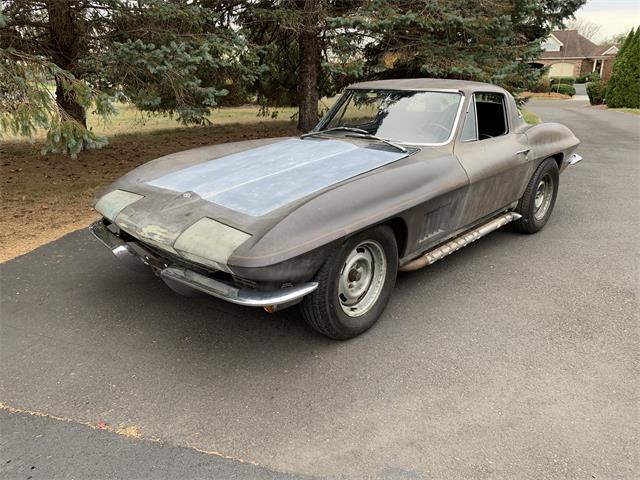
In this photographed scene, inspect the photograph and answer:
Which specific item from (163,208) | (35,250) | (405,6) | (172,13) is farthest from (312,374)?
(405,6)

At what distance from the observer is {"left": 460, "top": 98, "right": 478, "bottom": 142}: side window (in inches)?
155

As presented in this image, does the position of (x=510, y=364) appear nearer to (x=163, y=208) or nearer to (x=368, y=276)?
(x=368, y=276)

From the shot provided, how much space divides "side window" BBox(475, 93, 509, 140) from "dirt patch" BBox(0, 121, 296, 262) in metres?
4.17

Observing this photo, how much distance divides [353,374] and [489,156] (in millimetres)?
2281

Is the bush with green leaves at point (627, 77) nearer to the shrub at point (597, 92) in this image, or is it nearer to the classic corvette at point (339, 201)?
the shrub at point (597, 92)

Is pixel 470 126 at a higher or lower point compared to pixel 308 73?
lower

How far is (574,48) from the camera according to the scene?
59.9 metres

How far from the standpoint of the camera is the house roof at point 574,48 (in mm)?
59281

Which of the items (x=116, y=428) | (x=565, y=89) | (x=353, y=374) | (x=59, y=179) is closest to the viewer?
(x=116, y=428)

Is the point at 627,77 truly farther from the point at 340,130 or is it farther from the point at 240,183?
the point at 240,183

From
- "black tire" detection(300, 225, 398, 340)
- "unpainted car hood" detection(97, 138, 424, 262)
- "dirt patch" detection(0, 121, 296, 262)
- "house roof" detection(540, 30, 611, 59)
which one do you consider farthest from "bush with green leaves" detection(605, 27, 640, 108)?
"house roof" detection(540, 30, 611, 59)

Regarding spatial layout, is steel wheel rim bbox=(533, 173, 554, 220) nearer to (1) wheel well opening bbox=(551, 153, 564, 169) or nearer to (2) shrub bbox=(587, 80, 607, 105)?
(1) wheel well opening bbox=(551, 153, 564, 169)

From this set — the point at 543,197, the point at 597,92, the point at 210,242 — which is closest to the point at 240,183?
the point at 210,242

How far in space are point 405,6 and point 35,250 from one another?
6769mm
